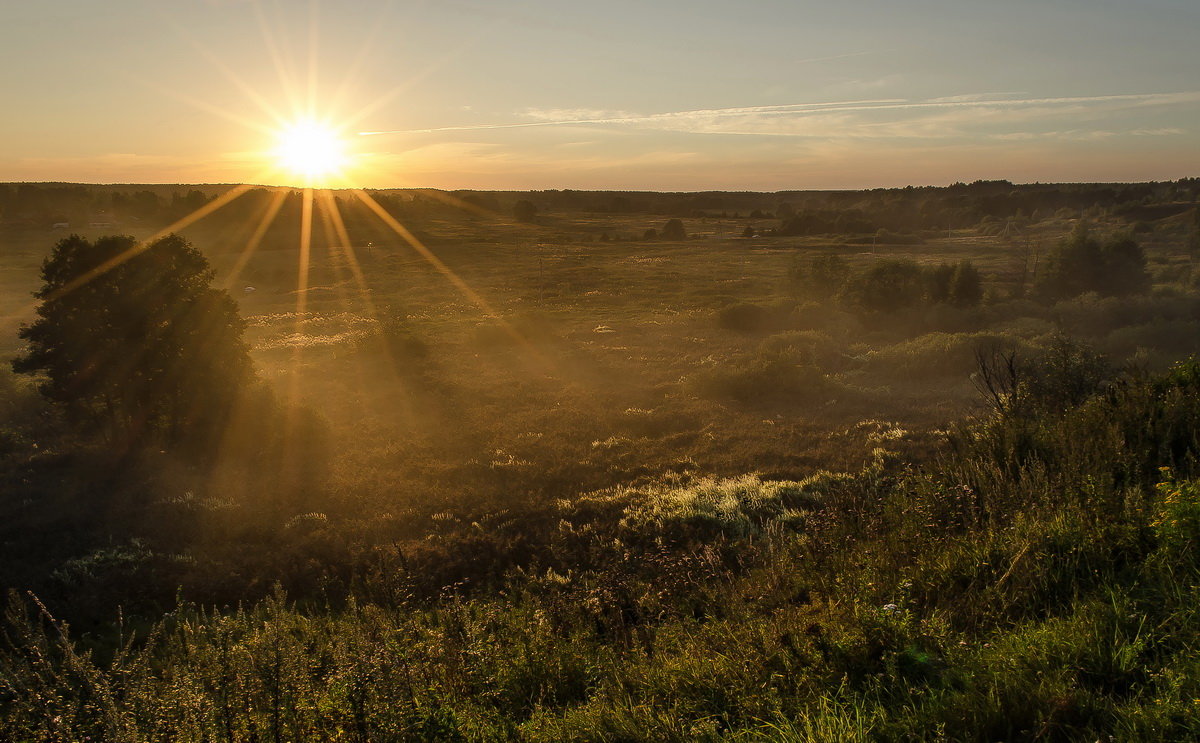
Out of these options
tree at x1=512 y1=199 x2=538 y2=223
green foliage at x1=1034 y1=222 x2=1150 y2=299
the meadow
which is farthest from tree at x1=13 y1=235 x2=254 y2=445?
tree at x1=512 y1=199 x2=538 y2=223

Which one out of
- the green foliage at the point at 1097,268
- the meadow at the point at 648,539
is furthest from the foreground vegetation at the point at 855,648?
the green foliage at the point at 1097,268

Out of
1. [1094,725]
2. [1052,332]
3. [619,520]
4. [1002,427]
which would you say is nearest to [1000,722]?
[1094,725]

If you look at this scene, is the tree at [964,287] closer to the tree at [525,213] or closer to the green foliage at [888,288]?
the green foliage at [888,288]

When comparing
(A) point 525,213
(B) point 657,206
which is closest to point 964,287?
(A) point 525,213

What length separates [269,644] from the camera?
506cm

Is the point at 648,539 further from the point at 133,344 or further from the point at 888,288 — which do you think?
the point at 888,288

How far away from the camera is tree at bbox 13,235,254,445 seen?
18984mm

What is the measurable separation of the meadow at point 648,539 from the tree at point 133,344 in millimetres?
1267

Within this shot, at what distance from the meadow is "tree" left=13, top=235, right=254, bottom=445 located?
4.16 feet

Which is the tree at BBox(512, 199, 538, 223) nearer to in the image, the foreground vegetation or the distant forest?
the distant forest

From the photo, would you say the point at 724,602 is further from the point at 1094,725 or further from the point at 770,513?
the point at 770,513

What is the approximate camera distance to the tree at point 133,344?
19.0m

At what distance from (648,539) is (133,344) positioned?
55.5 feet

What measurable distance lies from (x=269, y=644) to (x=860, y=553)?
505 centimetres
